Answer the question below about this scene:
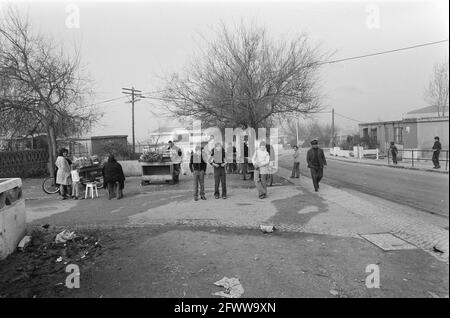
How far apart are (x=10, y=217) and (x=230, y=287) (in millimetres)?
3866

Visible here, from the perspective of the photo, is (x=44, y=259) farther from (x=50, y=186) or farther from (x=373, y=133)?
(x=373, y=133)

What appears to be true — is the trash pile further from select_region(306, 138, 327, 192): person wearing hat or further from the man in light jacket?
select_region(306, 138, 327, 192): person wearing hat

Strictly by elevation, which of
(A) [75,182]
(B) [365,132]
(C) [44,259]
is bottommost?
(C) [44,259]

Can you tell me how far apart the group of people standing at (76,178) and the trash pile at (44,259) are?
4.17 metres

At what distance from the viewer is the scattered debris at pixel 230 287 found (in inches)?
152

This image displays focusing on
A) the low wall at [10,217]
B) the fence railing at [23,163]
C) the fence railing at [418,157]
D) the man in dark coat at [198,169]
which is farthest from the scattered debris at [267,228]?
the fence railing at [418,157]

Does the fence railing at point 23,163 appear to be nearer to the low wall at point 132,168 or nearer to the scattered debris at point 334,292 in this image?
the low wall at point 132,168

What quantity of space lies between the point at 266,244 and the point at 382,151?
3283 centimetres

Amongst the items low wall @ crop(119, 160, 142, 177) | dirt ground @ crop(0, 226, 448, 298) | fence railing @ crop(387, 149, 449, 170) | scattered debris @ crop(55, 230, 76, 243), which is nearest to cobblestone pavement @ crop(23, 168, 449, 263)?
dirt ground @ crop(0, 226, 448, 298)

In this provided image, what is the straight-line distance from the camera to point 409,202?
9.57 metres

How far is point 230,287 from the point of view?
403cm

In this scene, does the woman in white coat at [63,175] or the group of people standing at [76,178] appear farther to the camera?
the woman in white coat at [63,175]

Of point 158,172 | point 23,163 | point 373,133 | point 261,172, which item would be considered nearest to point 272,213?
point 261,172
